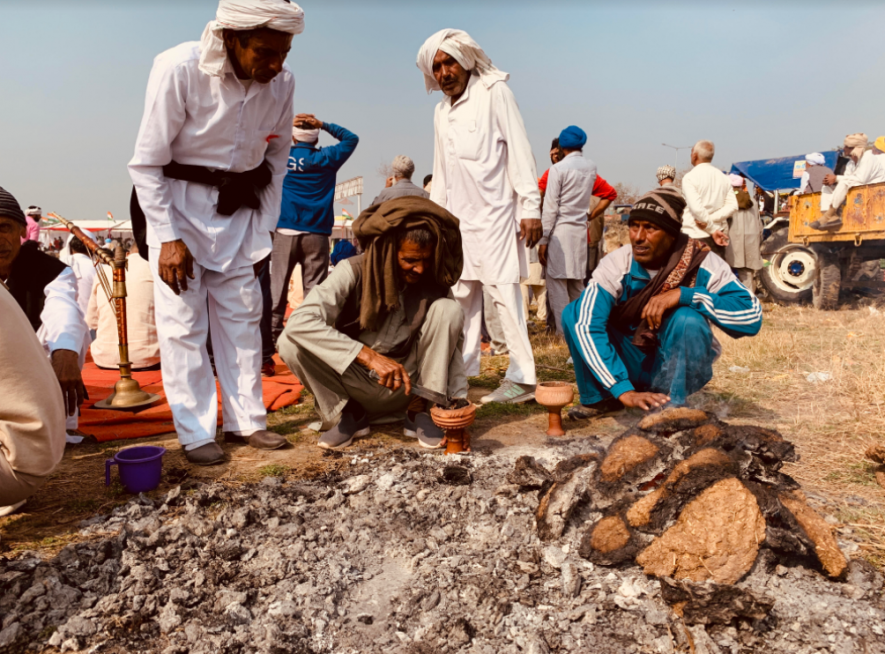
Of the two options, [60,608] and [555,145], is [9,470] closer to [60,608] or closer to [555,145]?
[60,608]

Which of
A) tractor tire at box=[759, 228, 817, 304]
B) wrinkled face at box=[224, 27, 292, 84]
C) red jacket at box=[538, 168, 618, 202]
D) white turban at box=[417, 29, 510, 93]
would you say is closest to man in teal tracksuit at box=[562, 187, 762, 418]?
white turban at box=[417, 29, 510, 93]

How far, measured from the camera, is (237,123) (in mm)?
3104

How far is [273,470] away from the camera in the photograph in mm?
3064

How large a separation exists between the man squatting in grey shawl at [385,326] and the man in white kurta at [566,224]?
238 cm

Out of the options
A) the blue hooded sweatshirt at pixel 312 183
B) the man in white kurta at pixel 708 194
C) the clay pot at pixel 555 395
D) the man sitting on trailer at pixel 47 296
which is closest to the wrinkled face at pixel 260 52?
the man sitting on trailer at pixel 47 296

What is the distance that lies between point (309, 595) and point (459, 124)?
3.18 metres

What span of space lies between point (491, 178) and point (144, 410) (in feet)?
8.98

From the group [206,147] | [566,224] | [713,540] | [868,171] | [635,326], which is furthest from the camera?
[868,171]

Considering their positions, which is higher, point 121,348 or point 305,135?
point 305,135

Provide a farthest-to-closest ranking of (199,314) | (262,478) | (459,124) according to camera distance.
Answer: (459,124) < (199,314) < (262,478)

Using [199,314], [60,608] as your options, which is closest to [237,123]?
[199,314]

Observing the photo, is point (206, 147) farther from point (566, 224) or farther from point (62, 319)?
point (566, 224)

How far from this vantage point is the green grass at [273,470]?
3.00 meters

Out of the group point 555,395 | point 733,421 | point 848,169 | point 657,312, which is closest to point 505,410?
point 555,395
